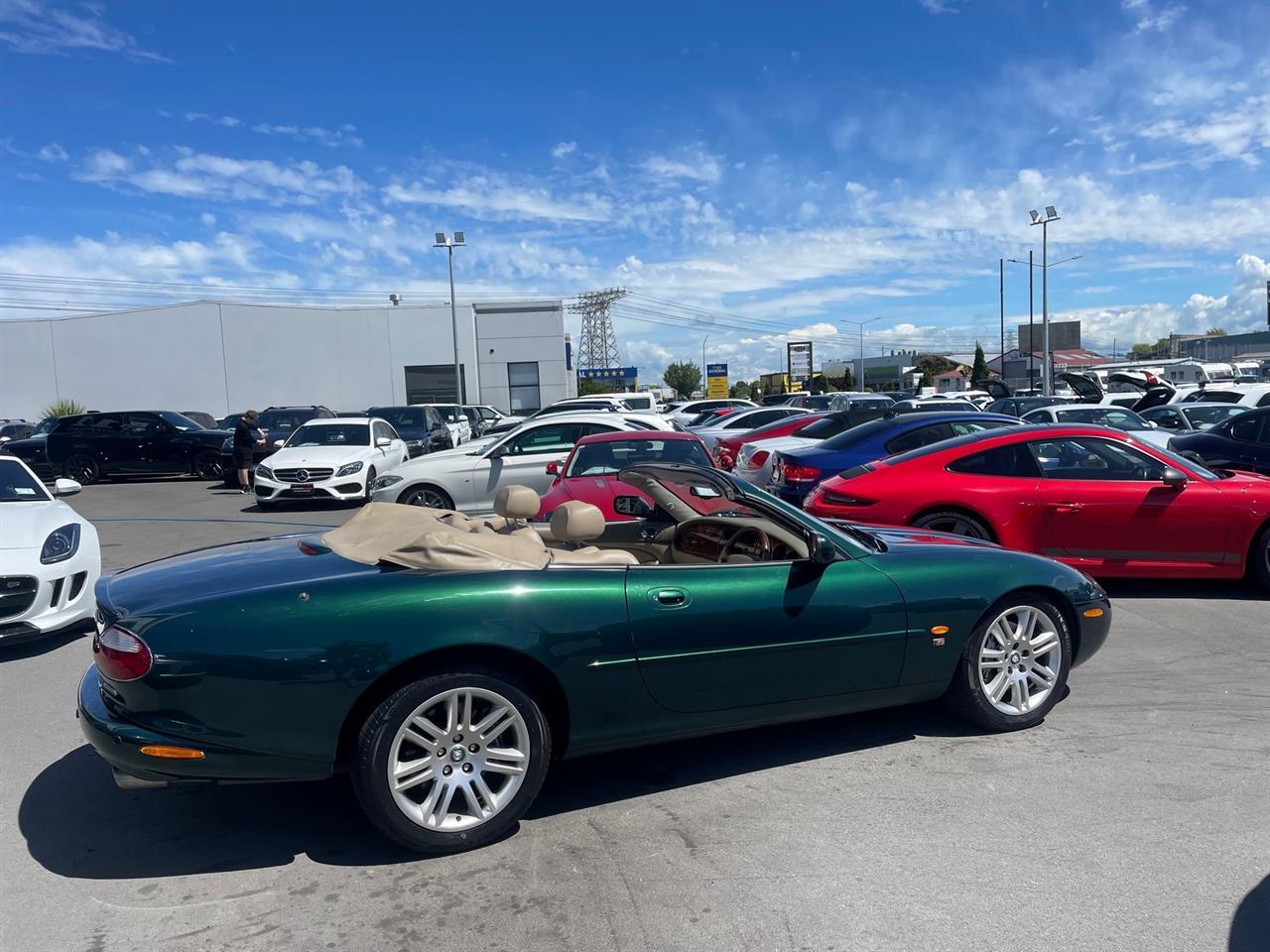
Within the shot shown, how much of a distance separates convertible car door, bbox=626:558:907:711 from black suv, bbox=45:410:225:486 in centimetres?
1924

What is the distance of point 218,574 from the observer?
379cm

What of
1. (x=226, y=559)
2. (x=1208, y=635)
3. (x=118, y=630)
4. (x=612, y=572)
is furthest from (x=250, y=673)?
(x=1208, y=635)

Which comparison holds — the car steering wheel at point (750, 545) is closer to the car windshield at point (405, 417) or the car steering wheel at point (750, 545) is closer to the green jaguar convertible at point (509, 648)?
the green jaguar convertible at point (509, 648)

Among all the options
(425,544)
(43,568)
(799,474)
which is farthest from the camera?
(799,474)

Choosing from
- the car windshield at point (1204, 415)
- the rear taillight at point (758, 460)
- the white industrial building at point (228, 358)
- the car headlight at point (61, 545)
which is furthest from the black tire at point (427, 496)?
the white industrial building at point (228, 358)

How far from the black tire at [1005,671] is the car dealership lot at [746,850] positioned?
0.32ft

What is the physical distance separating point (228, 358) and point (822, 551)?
49.5 m

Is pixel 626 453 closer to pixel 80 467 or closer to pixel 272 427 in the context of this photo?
pixel 272 427

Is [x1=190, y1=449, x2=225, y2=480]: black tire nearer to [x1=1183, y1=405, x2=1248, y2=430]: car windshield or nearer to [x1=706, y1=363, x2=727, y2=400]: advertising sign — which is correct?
[x1=1183, y1=405, x2=1248, y2=430]: car windshield

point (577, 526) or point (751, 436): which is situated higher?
point (577, 526)

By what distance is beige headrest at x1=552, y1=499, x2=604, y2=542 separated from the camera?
4410 mm

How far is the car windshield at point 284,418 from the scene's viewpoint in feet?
75.4

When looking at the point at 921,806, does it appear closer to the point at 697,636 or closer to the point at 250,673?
the point at 697,636

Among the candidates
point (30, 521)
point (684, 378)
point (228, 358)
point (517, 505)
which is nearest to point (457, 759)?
point (517, 505)
